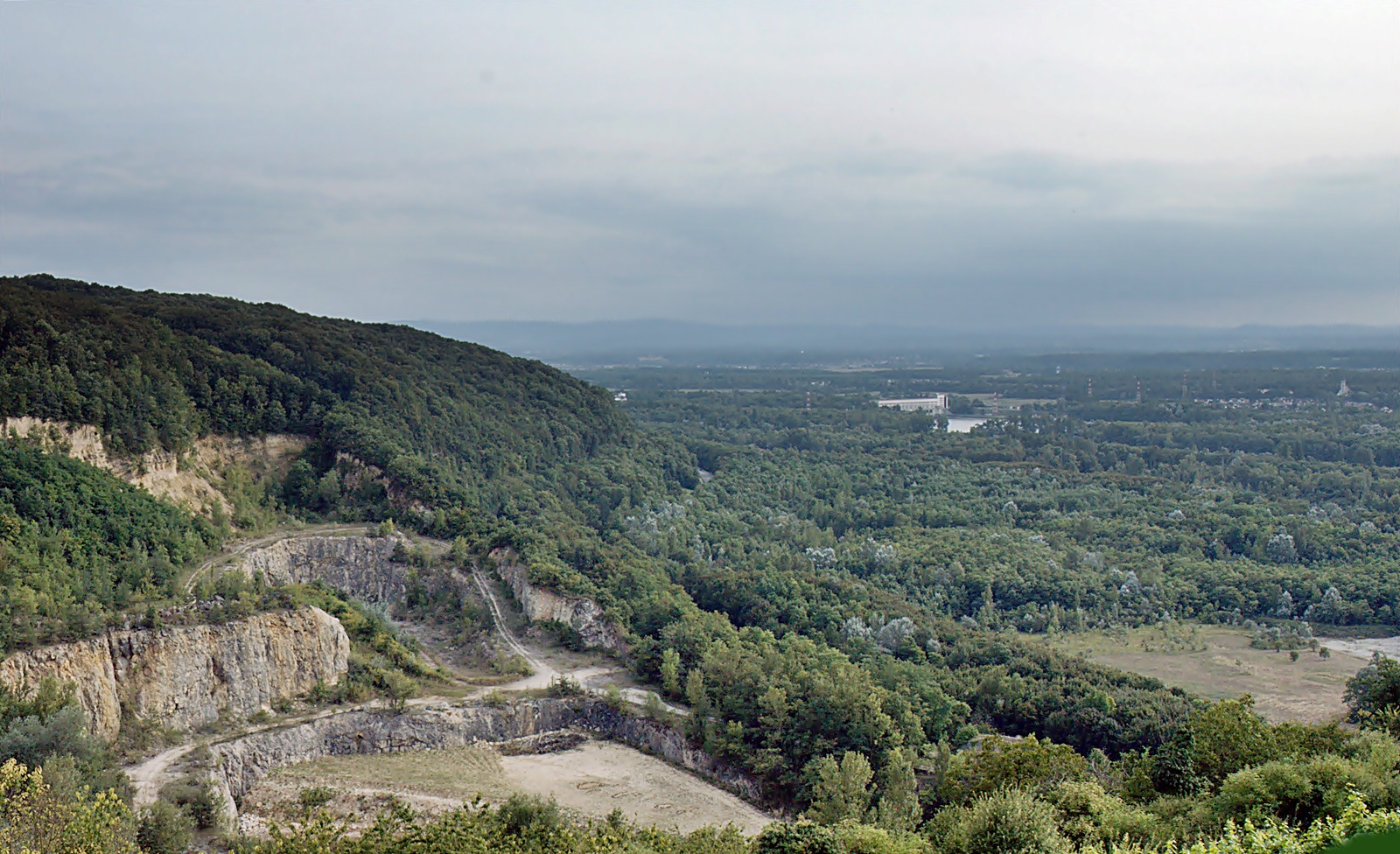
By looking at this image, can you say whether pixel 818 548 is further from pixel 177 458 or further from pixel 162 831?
pixel 162 831

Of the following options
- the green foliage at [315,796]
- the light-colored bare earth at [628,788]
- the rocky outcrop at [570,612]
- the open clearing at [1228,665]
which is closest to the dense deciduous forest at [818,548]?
the rocky outcrop at [570,612]

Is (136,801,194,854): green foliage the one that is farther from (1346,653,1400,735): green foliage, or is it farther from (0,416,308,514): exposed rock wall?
(1346,653,1400,735): green foliage

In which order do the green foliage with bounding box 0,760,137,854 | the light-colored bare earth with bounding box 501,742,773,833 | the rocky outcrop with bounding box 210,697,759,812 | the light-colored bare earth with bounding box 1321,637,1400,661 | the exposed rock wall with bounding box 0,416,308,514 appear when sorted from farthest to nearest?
the light-colored bare earth with bounding box 1321,637,1400,661
the exposed rock wall with bounding box 0,416,308,514
the light-colored bare earth with bounding box 501,742,773,833
the rocky outcrop with bounding box 210,697,759,812
the green foliage with bounding box 0,760,137,854

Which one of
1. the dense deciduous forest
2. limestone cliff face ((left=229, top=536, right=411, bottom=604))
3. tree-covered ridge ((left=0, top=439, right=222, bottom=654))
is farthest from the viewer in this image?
limestone cliff face ((left=229, top=536, right=411, bottom=604))

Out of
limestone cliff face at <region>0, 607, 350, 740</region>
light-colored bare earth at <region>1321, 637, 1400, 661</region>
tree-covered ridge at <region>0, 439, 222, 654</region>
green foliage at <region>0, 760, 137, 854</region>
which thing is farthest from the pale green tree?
light-colored bare earth at <region>1321, 637, 1400, 661</region>

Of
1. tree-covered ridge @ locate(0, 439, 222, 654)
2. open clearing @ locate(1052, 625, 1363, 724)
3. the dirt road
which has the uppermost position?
tree-covered ridge @ locate(0, 439, 222, 654)
